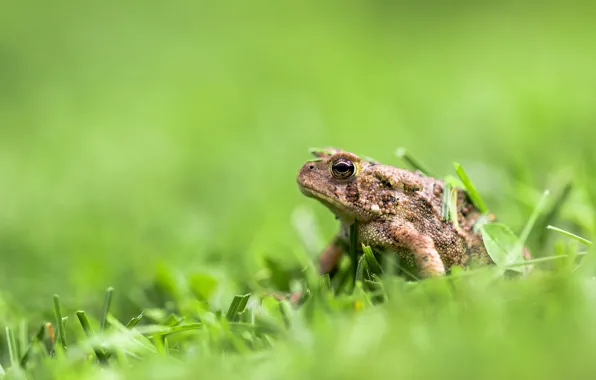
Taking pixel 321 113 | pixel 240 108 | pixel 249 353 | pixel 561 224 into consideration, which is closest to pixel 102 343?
pixel 249 353

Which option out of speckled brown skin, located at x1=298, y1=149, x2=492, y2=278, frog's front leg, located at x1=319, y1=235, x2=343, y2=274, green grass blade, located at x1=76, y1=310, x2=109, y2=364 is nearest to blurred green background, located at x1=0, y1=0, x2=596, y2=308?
frog's front leg, located at x1=319, y1=235, x2=343, y2=274

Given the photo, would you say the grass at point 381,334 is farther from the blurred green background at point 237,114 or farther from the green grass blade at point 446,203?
the blurred green background at point 237,114

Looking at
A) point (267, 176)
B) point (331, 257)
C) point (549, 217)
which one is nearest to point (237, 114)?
point (267, 176)

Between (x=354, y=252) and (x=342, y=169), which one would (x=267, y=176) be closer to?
(x=342, y=169)

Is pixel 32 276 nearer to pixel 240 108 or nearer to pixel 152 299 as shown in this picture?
pixel 152 299

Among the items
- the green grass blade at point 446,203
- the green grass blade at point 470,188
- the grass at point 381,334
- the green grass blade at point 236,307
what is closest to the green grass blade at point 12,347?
the grass at point 381,334

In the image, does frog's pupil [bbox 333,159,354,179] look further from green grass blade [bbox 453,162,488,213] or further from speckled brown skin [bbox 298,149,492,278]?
green grass blade [bbox 453,162,488,213]
